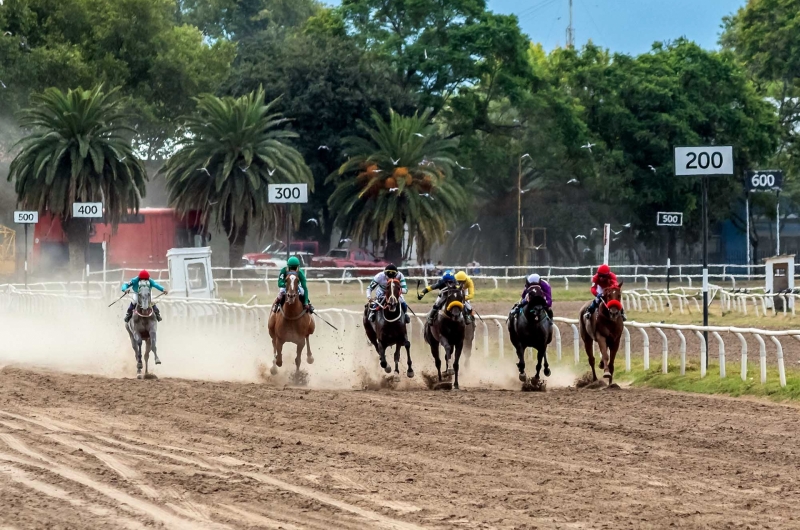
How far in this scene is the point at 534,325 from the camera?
18.2 metres

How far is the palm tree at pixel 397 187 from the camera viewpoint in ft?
174

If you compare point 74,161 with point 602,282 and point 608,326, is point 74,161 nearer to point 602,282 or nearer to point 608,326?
point 602,282

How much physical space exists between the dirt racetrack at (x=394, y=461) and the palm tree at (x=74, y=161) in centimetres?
3397

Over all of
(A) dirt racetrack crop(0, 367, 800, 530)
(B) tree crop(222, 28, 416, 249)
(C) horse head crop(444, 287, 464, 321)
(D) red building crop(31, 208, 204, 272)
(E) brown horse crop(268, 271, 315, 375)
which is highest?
(B) tree crop(222, 28, 416, 249)

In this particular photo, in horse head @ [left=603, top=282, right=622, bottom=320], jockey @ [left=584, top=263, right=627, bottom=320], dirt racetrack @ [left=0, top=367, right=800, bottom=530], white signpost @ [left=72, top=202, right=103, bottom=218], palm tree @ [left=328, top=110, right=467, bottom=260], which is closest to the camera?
dirt racetrack @ [left=0, top=367, right=800, bottom=530]

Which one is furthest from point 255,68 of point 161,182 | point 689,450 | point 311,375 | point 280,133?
point 689,450

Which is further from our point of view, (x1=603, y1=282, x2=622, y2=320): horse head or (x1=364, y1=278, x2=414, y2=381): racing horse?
(x1=364, y1=278, x2=414, y2=381): racing horse

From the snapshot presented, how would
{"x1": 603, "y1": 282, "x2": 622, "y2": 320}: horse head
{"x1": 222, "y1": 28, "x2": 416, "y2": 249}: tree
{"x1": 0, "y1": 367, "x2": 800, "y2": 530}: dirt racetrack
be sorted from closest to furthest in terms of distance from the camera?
1. {"x1": 0, "y1": 367, "x2": 800, "y2": 530}: dirt racetrack
2. {"x1": 603, "y1": 282, "x2": 622, "y2": 320}: horse head
3. {"x1": 222, "y1": 28, "x2": 416, "y2": 249}: tree

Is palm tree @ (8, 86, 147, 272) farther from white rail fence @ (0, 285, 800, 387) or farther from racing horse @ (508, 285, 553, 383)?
racing horse @ (508, 285, 553, 383)

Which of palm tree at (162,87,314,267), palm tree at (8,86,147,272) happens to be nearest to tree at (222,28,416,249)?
palm tree at (162,87,314,267)

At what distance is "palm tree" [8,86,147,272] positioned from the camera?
49406mm

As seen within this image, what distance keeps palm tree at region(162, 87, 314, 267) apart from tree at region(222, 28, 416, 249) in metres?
4.20

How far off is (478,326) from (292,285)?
11.2 metres

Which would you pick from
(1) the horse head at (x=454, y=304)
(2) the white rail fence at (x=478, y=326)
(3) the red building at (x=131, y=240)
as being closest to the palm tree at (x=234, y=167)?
(3) the red building at (x=131, y=240)
